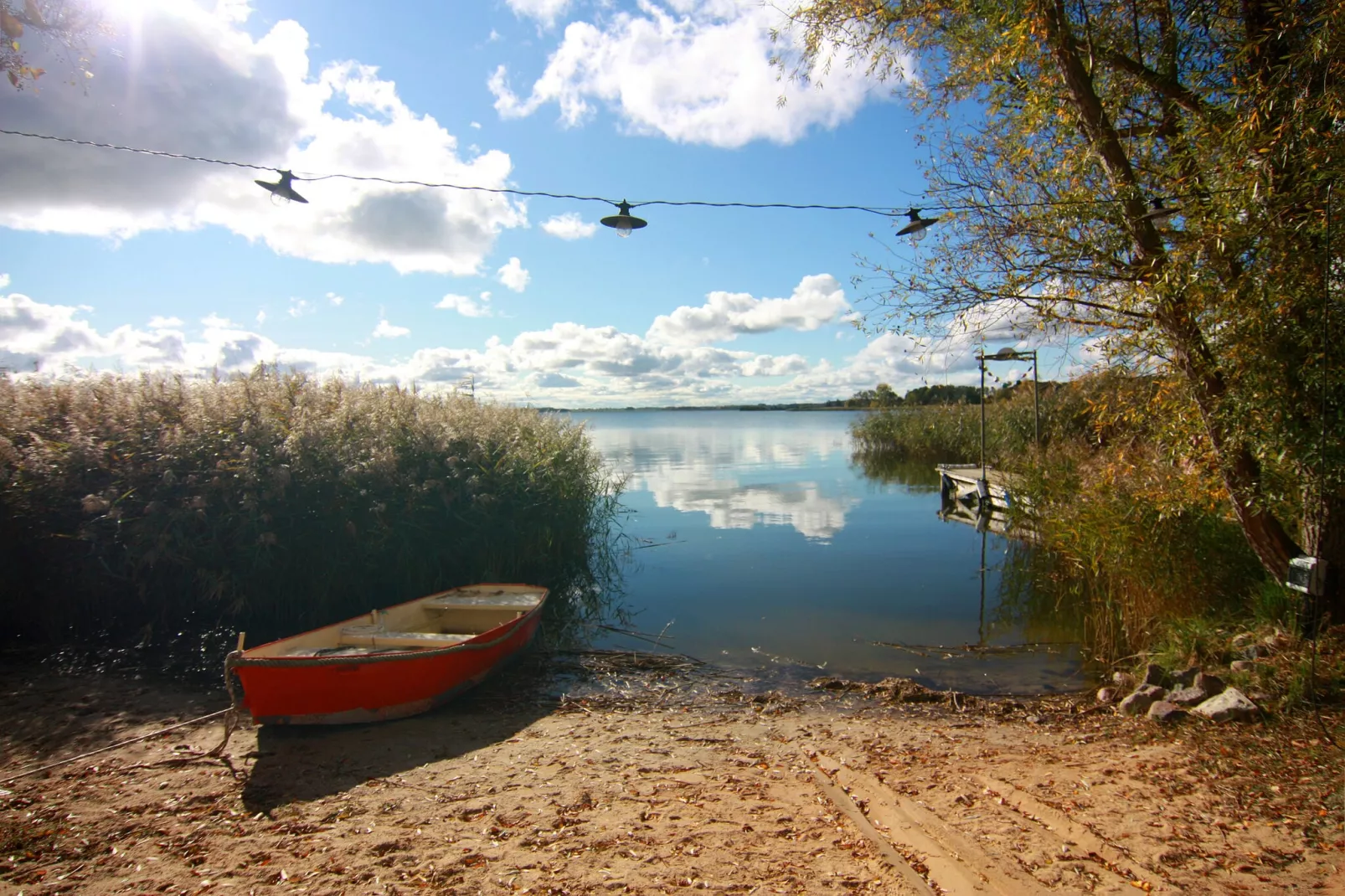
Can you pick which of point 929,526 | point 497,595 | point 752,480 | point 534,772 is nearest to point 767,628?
point 497,595

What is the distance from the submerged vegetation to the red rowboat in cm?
200

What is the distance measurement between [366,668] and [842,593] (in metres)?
7.50

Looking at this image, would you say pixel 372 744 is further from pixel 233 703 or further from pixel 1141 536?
pixel 1141 536

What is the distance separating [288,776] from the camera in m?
5.32

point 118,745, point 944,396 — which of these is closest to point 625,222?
point 118,745

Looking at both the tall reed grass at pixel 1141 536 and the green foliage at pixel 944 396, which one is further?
the green foliage at pixel 944 396

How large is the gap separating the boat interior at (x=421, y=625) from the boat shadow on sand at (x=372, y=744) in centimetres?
63

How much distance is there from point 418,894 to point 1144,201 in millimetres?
7140

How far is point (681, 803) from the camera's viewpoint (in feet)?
14.7

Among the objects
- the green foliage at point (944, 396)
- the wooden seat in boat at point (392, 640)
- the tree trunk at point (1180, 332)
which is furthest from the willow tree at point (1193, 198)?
the green foliage at point (944, 396)

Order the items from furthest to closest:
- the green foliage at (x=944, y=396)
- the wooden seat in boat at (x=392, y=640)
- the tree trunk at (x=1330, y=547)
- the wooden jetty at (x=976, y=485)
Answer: the green foliage at (x=944, y=396), the wooden jetty at (x=976, y=485), the wooden seat in boat at (x=392, y=640), the tree trunk at (x=1330, y=547)

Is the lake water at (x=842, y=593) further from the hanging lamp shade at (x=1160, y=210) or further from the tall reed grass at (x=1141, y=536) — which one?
the hanging lamp shade at (x=1160, y=210)

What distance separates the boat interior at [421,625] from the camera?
6.89 m

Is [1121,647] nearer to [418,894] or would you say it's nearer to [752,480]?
[418,894]
